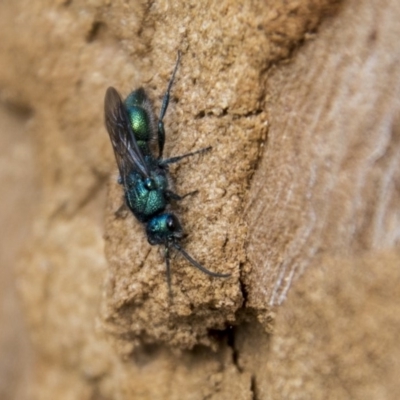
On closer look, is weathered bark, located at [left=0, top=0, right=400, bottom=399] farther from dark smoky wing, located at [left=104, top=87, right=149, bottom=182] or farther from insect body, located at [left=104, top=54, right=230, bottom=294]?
dark smoky wing, located at [left=104, top=87, right=149, bottom=182]

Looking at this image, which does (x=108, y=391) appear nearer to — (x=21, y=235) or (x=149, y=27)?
(x=21, y=235)

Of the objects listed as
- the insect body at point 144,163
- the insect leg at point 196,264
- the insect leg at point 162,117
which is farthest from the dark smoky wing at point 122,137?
the insect leg at point 196,264

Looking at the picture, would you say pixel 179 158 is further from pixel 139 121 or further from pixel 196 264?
pixel 196 264

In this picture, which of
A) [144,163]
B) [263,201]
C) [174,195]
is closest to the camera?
[263,201]

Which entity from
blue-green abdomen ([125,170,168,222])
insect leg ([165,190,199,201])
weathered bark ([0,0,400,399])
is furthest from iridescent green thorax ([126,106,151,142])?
insect leg ([165,190,199,201])

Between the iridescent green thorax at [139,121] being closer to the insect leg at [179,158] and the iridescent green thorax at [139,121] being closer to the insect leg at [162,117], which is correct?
the insect leg at [162,117]

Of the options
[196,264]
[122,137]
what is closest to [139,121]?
[122,137]

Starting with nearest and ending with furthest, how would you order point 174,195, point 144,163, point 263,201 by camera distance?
point 263,201
point 174,195
point 144,163
